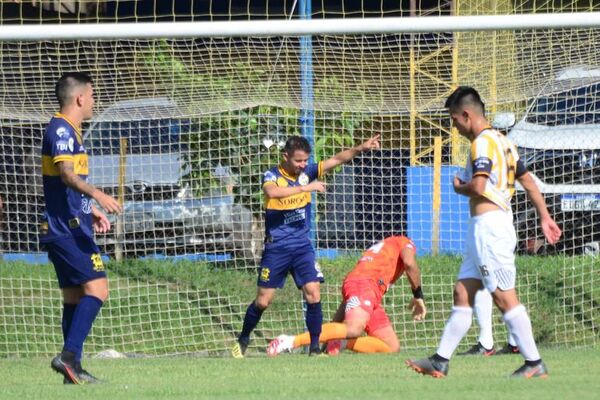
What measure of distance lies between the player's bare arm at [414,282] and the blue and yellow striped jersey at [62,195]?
11.3 ft

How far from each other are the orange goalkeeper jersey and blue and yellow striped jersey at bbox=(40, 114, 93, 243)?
3.49 metres

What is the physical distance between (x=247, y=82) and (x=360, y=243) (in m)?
2.05

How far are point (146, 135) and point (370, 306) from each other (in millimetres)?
3262

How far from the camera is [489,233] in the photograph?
7.25 metres

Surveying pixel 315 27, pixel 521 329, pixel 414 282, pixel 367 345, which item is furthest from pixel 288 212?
pixel 521 329

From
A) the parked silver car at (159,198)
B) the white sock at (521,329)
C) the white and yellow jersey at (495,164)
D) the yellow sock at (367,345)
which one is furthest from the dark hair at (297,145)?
the white sock at (521,329)

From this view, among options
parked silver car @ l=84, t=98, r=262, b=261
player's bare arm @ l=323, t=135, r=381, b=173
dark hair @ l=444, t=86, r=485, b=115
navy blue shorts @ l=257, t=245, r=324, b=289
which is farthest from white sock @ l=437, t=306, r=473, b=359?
parked silver car @ l=84, t=98, r=262, b=261

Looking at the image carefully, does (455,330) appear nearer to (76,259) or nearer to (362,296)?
(76,259)

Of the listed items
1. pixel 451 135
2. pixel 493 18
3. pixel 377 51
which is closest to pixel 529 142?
pixel 451 135

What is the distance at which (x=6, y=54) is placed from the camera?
463 inches

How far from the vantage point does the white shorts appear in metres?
7.21

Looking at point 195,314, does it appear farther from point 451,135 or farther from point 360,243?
point 451,135

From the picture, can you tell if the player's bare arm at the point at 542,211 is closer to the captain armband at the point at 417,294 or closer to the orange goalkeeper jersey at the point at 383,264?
the captain armband at the point at 417,294

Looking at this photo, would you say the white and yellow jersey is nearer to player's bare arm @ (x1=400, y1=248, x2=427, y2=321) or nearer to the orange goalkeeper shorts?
player's bare arm @ (x1=400, y1=248, x2=427, y2=321)
